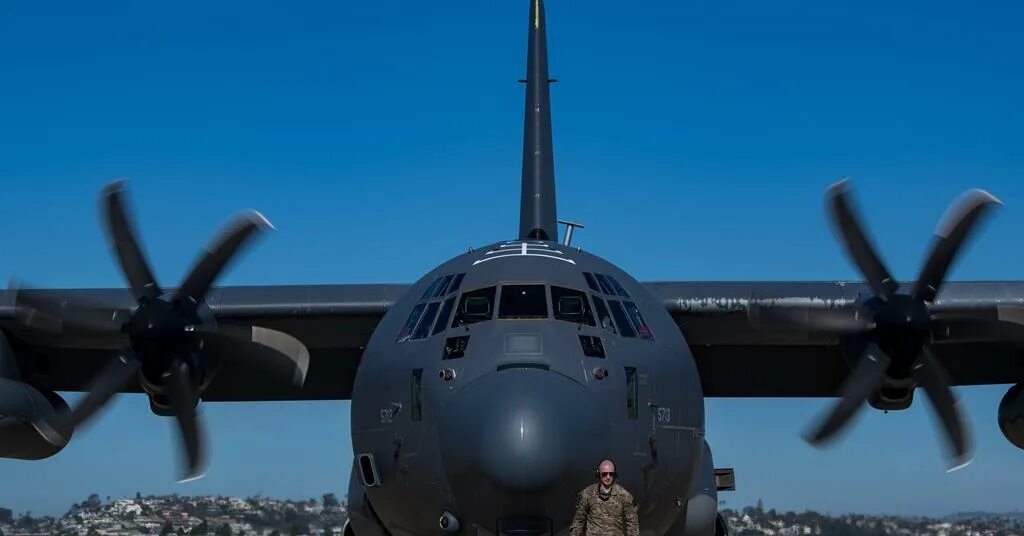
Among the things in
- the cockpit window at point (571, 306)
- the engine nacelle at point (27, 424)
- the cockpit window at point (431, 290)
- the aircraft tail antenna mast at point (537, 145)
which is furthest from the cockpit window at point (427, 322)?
the engine nacelle at point (27, 424)

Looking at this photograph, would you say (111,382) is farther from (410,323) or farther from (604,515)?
(604,515)

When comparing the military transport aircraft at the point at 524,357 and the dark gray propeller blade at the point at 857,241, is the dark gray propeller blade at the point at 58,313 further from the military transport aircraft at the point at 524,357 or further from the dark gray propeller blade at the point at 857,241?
the dark gray propeller blade at the point at 857,241

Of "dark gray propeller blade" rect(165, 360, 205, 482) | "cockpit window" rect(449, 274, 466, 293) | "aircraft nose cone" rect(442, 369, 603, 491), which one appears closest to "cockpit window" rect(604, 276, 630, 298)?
"cockpit window" rect(449, 274, 466, 293)

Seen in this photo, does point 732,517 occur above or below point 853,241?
below

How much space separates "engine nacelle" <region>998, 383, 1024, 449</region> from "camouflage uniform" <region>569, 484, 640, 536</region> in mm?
9193

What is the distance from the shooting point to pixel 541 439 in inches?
344

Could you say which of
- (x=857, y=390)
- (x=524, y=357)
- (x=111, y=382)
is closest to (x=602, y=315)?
(x=524, y=357)

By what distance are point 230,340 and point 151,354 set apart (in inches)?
35.2

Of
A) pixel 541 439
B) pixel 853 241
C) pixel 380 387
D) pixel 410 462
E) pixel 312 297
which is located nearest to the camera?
pixel 541 439

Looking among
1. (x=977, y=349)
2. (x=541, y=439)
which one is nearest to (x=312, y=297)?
(x=541, y=439)

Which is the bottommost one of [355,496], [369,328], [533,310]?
[355,496]

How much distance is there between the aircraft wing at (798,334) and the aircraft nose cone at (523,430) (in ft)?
11.4

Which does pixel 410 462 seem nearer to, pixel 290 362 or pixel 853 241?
pixel 290 362

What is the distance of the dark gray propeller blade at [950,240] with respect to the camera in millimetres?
13555
